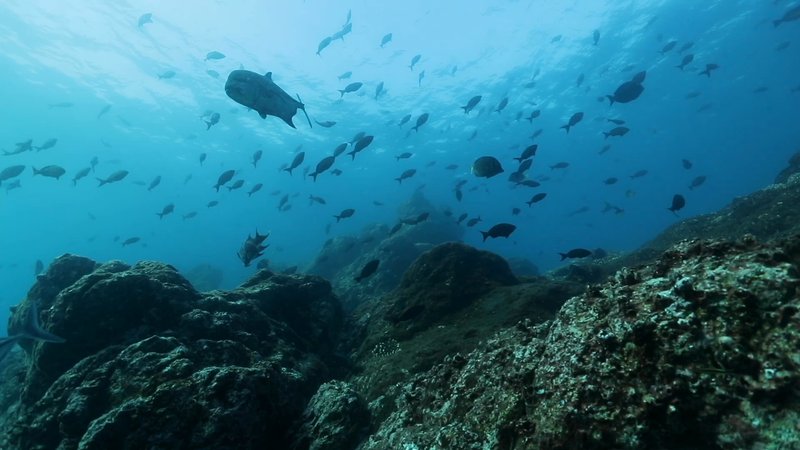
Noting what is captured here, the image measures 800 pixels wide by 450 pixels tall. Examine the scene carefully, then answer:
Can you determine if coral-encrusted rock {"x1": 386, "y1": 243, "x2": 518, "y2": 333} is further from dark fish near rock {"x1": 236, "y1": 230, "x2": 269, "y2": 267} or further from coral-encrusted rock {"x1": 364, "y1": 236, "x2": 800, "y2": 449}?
coral-encrusted rock {"x1": 364, "y1": 236, "x2": 800, "y2": 449}

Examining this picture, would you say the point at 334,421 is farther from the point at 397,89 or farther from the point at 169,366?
the point at 397,89

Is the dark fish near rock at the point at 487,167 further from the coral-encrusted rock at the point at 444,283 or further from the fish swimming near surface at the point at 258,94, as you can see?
the fish swimming near surface at the point at 258,94

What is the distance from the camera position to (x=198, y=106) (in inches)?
1772

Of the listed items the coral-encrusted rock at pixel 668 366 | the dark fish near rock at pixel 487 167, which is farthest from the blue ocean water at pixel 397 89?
the coral-encrusted rock at pixel 668 366

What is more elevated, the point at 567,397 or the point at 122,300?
the point at 122,300

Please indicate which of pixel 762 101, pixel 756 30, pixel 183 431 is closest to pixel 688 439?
pixel 183 431

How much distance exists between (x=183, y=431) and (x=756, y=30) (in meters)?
56.7

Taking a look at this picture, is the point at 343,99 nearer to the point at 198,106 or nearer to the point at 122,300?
the point at 198,106

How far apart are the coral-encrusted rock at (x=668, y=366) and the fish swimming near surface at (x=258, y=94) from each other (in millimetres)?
5714

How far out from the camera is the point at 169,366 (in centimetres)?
470

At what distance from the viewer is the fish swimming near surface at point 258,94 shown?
275 inches

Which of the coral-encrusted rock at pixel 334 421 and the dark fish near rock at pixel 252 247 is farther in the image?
the dark fish near rock at pixel 252 247

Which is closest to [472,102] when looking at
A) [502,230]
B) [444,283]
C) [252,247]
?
[502,230]

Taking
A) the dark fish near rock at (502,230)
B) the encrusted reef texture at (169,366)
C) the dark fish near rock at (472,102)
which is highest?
the dark fish near rock at (472,102)
